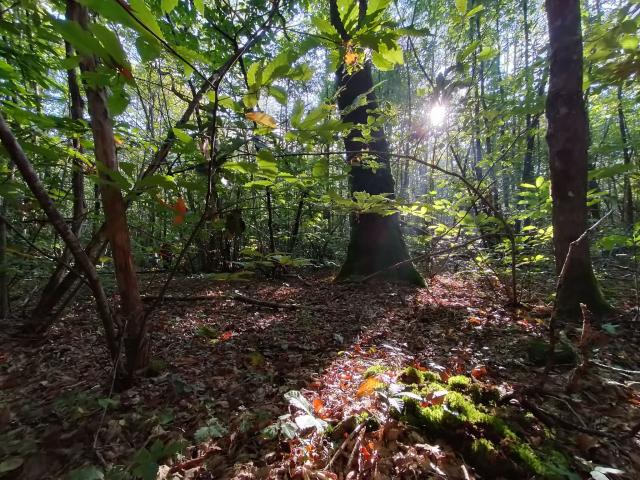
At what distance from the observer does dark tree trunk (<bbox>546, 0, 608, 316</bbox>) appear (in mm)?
3330

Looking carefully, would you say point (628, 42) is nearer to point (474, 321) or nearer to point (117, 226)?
point (474, 321)

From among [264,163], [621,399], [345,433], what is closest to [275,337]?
[345,433]

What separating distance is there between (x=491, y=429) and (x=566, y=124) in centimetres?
336

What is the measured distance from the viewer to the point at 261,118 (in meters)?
1.44

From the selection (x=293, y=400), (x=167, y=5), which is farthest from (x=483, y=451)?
(x=167, y=5)

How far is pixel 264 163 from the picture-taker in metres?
1.52

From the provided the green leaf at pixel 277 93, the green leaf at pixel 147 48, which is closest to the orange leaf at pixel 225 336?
the green leaf at pixel 277 93

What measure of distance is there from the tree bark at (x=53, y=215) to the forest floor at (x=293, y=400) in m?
0.50

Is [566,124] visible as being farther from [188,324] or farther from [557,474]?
[188,324]

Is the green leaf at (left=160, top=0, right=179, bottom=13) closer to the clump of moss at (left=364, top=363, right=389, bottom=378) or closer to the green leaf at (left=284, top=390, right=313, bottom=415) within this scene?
the green leaf at (left=284, top=390, right=313, bottom=415)

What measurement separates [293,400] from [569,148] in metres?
3.79

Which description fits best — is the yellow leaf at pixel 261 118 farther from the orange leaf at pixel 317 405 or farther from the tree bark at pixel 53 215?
the orange leaf at pixel 317 405

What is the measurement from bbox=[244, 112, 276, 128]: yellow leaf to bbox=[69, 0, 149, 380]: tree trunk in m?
0.82

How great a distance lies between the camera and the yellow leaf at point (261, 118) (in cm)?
141
